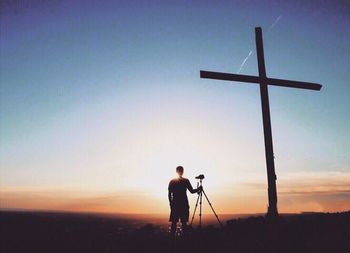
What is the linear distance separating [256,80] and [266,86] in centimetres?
37

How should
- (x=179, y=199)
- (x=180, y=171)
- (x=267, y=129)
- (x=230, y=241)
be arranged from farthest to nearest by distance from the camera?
(x=180, y=171) → (x=179, y=199) → (x=267, y=129) → (x=230, y=241)

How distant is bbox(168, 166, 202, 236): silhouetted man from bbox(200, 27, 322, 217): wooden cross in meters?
2.58

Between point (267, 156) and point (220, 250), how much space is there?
10.3ft

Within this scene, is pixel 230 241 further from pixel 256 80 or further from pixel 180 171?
pixel 256 80

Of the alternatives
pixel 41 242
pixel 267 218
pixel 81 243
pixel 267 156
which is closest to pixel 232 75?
pixel 267 156

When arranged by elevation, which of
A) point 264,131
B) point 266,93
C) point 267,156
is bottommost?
point 267,156

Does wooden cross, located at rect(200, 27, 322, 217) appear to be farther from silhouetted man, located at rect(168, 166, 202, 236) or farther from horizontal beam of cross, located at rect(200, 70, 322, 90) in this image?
silhouetted man, located at rect(168, 166, 202, 236)

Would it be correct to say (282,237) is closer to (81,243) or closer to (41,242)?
(81,243)

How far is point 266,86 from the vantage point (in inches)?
365

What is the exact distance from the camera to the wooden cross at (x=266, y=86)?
822 cm

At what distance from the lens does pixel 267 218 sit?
321 inches

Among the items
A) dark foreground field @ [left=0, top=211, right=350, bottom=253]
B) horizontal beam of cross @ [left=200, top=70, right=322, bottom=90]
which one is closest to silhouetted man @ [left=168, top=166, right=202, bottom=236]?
dark foreground field @ [left=0, top=211, right=350, bottom=253]

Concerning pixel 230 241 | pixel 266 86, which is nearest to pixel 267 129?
pixel 266 86

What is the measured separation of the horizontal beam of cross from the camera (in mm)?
9045
